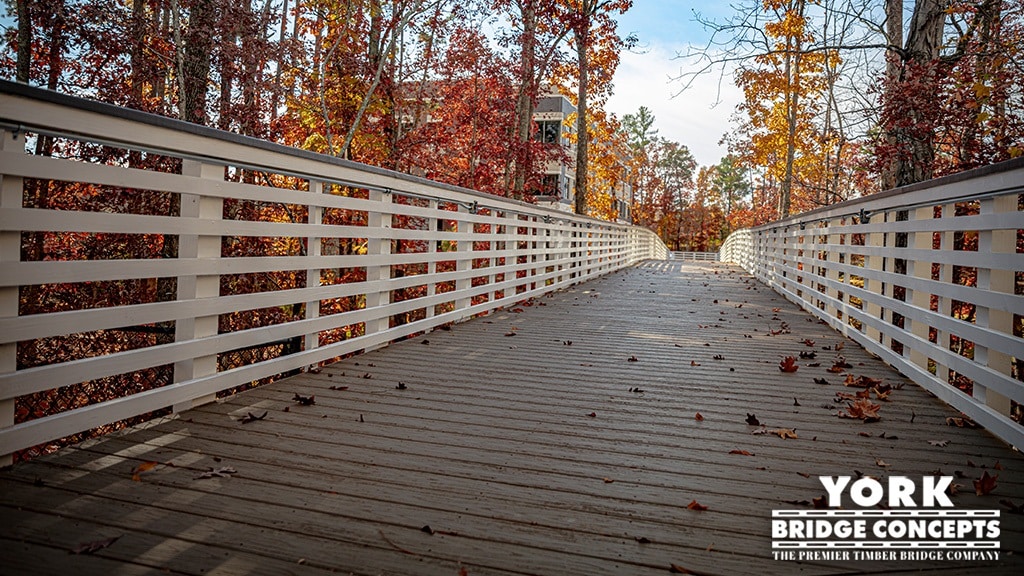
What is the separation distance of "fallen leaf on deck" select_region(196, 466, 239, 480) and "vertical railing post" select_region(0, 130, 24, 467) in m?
0.73

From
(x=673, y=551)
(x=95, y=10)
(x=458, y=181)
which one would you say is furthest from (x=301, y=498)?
(x=458, y=181)

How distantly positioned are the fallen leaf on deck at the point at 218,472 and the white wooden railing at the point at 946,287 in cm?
343

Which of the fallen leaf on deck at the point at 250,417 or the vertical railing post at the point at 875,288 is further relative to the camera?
the vertical railing post at the point at 875,288

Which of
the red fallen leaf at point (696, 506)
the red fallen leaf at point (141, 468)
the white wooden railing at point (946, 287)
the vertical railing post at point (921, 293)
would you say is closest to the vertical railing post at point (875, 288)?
the white wooden railing at point (946, 287)

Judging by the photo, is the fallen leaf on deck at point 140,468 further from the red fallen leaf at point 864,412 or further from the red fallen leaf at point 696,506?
the red fallen leaf at point 864,412

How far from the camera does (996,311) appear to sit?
122 inches

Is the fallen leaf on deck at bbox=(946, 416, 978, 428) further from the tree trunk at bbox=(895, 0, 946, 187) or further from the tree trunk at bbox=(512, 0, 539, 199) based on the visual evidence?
the tree trunk at bbox=(512, 0, 539, 199)

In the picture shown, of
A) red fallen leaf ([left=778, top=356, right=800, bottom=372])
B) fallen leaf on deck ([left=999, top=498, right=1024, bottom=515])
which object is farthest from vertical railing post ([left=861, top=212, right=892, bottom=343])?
fallen leaf on deck ([left=999, top=498, right=1024, bottom=515])

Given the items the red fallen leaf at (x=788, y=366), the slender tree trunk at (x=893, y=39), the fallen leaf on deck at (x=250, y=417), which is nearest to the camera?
the fallen leaf on deck at (x=250, y=417)

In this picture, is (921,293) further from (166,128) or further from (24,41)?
(24,41)

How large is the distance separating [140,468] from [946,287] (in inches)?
173

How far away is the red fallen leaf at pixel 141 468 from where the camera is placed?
2.41 m

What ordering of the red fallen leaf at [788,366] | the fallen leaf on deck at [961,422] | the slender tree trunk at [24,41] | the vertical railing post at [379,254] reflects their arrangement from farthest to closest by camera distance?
the slender tree trunk at [24,41], the vertical railing post at [379,254], the red fallen leaf at [788,366], the fallen leaf on deck at [961,422]

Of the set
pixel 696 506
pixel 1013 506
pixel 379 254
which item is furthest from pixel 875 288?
pixel 379 254
